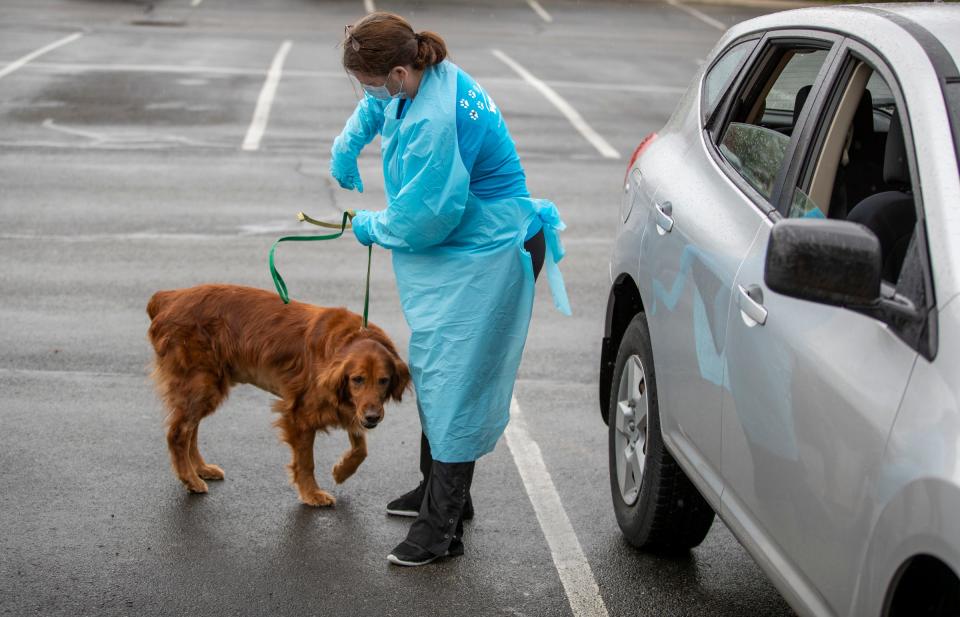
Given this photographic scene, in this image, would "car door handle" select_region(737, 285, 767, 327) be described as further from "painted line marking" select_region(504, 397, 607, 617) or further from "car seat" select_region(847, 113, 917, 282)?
"painted line marking" select_region(504, 397, 607, 617)

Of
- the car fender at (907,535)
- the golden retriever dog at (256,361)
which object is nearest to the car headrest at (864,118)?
the car fender at (907,535)

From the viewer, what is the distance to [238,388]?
623 centimetres

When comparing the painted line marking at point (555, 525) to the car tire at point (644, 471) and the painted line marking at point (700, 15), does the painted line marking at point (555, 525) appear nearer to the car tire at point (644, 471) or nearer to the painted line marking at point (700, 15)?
the car tire at point (644, 471)

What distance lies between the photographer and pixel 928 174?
9.27 feet

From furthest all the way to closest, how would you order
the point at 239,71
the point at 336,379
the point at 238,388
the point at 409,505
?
the point at 239,71, the point at 238,388, the point at 409,505, the point at 336,379

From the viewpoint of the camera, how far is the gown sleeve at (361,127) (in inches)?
178

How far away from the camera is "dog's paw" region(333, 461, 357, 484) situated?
16.4 ft

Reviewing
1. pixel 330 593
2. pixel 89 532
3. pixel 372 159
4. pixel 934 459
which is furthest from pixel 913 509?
pixel 372 159

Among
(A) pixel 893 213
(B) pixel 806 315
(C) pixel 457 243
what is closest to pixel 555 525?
(C) pixel 457 243

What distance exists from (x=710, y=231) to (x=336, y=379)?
1551 mm

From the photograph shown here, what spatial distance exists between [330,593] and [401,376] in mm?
870

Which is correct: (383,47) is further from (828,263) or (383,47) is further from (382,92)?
(828,263)

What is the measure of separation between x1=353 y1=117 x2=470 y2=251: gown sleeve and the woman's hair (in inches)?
8.9

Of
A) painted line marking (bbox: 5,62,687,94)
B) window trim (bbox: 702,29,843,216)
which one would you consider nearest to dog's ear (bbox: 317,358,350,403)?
window trim (bbox: 702,29,843,216)
